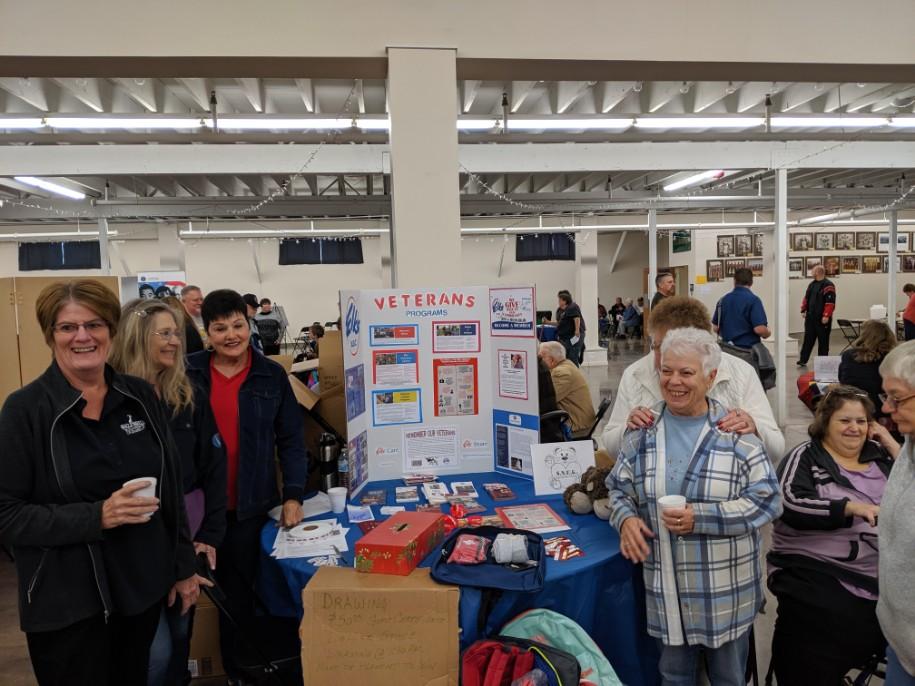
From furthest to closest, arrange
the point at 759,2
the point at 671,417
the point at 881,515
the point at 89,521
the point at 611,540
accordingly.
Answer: the point at 759,2 < the point at 611,540 < the point at 671,417 < the point at 881,515 < the point at 89,521

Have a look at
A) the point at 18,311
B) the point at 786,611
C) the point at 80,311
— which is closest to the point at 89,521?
the point at 80,311

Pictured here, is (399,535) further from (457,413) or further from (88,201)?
(88,201)

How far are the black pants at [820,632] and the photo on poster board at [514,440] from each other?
3.65 ft

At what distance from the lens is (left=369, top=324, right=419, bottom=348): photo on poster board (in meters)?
2.91

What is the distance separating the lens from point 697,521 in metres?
1.75

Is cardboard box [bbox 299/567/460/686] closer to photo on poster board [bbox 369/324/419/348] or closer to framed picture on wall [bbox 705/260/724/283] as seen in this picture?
photo on poster board [bbox 369/324/419/348]

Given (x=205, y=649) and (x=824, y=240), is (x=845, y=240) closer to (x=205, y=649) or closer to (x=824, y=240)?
(x=824, y=240)

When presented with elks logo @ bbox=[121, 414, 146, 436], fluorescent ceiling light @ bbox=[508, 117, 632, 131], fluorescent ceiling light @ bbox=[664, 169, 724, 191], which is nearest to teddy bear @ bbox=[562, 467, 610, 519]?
elks logo @ bbox=[121, 414, 146, 436]

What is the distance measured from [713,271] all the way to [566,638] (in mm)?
16374

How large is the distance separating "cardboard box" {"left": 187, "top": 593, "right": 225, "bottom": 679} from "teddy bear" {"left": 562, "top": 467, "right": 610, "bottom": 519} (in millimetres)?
1509

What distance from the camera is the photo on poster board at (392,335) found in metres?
2.91

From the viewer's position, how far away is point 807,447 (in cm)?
234

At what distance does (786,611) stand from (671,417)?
927mm


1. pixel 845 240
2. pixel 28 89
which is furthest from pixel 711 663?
pixel 845 240
